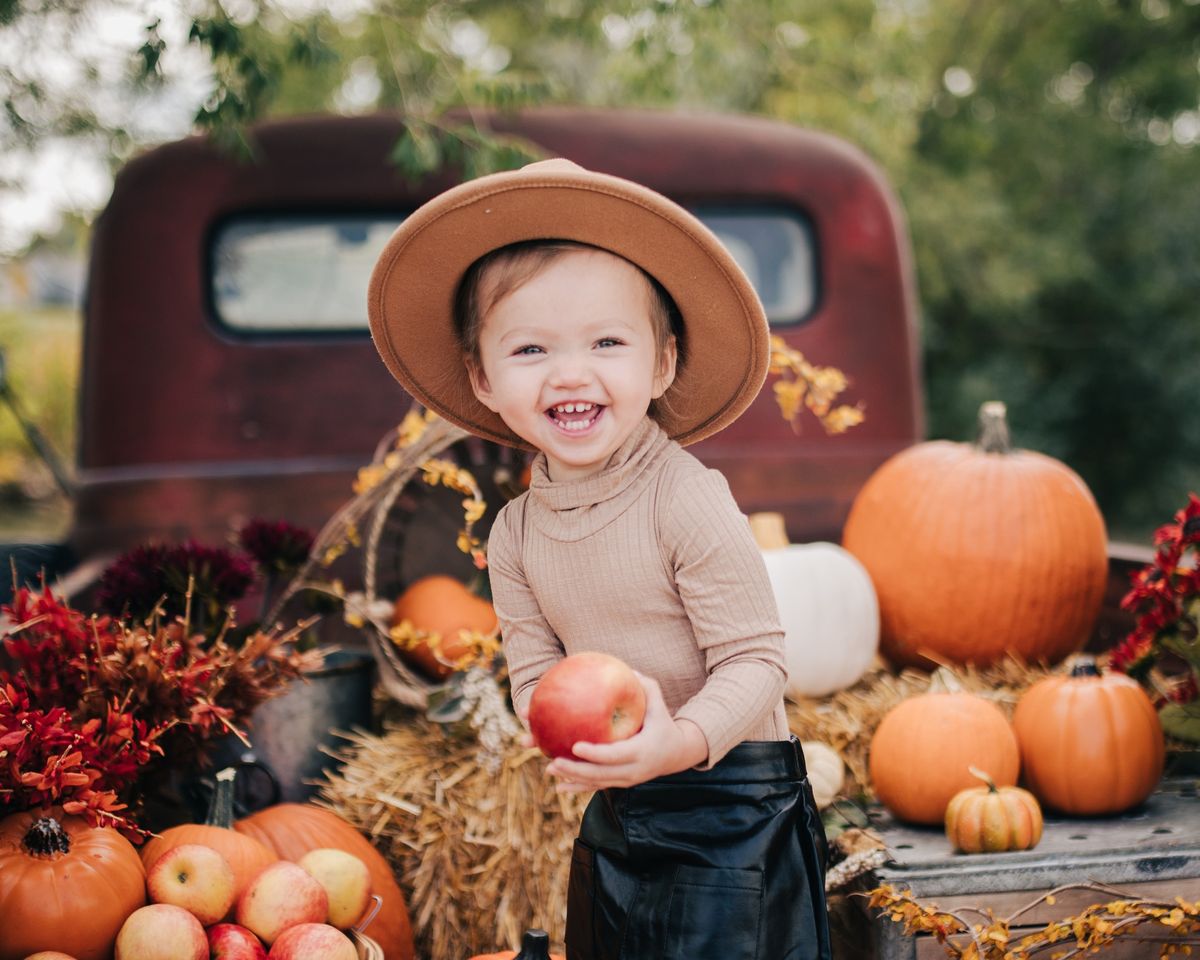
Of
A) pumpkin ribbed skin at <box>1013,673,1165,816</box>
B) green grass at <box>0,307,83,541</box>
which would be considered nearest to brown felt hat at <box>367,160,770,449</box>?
pumpkin ribbed skin at <box>1013,673,1165,816</box>

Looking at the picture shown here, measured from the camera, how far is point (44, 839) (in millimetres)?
1788

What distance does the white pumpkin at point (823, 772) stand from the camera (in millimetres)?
2398

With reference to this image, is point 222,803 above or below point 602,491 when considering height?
below

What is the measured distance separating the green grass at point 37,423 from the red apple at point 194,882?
9393 mm

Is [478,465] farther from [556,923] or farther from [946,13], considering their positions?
[946,13]

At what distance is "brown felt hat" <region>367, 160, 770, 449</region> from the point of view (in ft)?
5.08

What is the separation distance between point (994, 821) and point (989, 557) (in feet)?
3.49

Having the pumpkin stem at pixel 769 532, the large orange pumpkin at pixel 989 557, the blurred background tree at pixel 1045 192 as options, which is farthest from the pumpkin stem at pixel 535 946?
the blurred background tree at pixel 1045 192

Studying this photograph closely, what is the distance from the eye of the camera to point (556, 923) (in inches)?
96.1

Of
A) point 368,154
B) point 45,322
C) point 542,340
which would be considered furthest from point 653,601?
point 45,322

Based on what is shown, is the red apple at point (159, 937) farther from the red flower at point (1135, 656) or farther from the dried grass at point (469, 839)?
the red flower at point (1135, 656)

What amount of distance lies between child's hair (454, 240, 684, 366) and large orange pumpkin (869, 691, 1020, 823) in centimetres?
108

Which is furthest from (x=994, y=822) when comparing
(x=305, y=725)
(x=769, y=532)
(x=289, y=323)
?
(x=289, y=323)

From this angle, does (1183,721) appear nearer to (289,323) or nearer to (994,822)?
(994,822)
